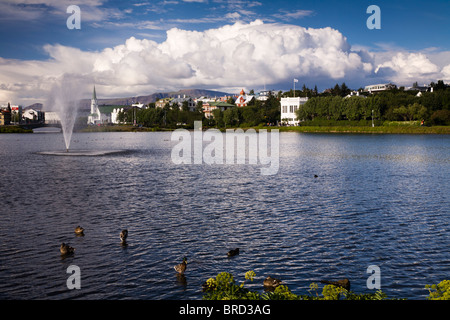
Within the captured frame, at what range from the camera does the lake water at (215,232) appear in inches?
640

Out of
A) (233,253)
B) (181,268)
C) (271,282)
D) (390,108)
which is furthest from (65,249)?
(390,108)

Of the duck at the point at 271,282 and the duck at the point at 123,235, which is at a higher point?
the duck at the point at 123,235

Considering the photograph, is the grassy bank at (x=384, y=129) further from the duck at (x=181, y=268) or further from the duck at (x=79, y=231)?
the duck at (x=181, y=268)

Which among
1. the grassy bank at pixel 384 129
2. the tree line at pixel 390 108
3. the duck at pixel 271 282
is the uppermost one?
the tree line at pixel 390 108

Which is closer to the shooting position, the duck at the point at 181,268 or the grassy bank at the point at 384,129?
the duck at the point at 181,268

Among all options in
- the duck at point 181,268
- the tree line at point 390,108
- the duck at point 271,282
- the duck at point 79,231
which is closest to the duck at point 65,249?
the duck at point 79,231

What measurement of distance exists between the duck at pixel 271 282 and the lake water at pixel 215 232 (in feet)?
1.56

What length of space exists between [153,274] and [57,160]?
53068mm

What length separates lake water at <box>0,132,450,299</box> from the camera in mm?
16250

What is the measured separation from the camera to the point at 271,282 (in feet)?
49.2

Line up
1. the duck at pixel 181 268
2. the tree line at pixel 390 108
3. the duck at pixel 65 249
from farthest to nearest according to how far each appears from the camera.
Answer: the tree line at pixel 390 108, the duck at pixel 65 249, the duck at pixel 181 268

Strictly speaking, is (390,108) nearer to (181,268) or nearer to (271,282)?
(181,268)
